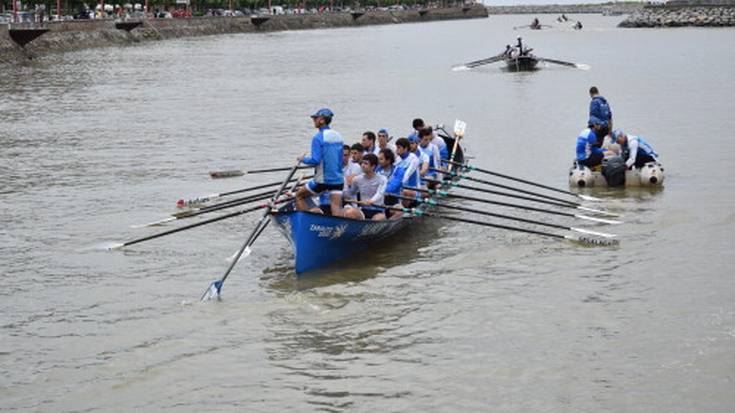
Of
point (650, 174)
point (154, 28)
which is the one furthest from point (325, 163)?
point (154, 28)

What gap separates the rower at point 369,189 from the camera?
16312 millimetres

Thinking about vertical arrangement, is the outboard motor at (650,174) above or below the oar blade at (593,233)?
above

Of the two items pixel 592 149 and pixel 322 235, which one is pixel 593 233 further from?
pixel 322 235

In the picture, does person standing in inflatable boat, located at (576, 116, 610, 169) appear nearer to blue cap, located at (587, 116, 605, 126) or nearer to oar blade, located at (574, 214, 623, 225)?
blue cap, located at (587, 116, 605, 126)

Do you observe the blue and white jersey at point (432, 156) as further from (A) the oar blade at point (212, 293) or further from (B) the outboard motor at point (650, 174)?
(A) the oar blade at point (212, 293)

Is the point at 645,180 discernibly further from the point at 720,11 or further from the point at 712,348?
the point at 720,11

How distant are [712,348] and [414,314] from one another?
3.72 metres

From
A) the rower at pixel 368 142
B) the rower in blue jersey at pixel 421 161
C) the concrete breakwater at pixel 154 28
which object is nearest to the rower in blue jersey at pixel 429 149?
the rower in blue jersey at pixel 421 161

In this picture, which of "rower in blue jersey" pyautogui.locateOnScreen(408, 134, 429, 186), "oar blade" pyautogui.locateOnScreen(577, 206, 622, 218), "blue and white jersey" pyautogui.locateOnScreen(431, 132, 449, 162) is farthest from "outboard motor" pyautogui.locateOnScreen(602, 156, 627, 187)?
"rower in blue jersey" pyautogui.locateOnScreen(408, 134, 429, 186)

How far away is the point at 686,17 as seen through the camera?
122m

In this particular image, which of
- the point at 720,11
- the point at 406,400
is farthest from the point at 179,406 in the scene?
the point at 720,11

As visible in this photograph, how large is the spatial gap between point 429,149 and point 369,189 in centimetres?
347

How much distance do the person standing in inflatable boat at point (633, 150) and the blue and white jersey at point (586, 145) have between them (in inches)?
17.0

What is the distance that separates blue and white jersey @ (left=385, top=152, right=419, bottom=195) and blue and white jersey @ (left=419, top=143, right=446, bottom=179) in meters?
1.81
